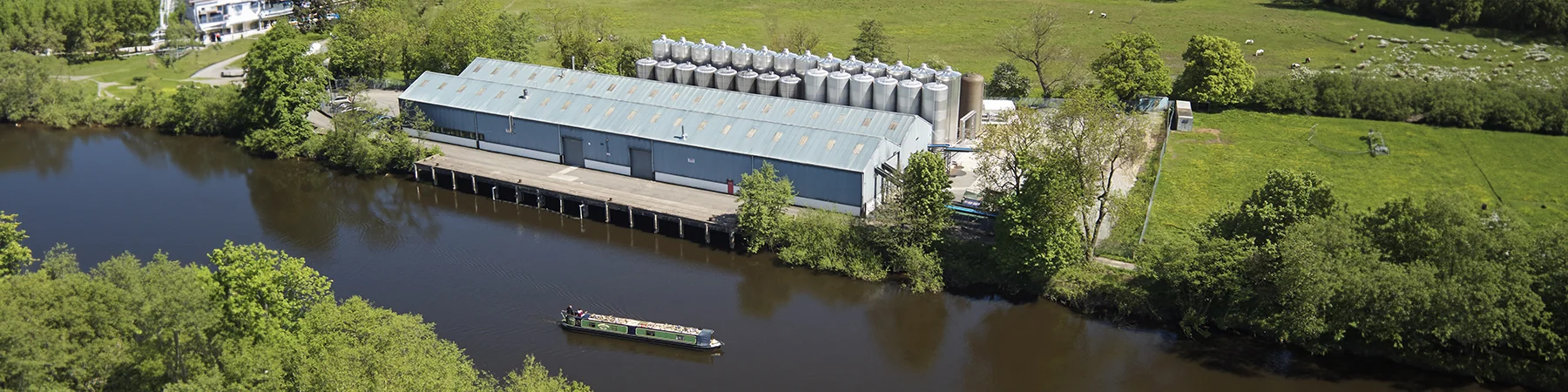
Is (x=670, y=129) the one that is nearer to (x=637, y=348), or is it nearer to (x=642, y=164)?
(x=642, y=164)

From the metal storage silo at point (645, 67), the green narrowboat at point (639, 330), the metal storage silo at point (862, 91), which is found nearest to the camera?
the green narrowboat at point (639, 330)

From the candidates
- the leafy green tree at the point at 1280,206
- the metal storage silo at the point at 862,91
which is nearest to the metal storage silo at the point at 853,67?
the metal storage silo at the point at 862,91

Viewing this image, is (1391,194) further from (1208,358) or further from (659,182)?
(659,182)

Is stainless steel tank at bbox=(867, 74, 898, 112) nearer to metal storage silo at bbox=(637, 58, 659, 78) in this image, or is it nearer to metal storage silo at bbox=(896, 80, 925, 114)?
metal storage silo at bbox=(896, 80, 925, 114)

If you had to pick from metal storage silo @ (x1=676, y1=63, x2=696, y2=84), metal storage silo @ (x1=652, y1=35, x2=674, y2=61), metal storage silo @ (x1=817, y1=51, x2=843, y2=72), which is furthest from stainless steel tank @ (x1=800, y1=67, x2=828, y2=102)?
metal storage silo @ (x1=652, y1=35, x2=674, y2=61)

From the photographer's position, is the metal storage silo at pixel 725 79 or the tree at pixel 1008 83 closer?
the metal storage silo at pixel 725 79

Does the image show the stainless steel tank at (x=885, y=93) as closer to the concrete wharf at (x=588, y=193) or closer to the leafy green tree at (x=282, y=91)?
the concrete wharf at (x=588, y=193)

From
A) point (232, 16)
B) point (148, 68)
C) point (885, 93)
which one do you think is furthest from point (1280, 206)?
point (232, 16)
